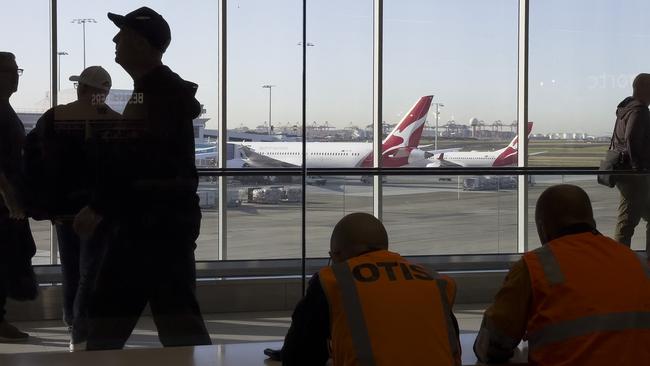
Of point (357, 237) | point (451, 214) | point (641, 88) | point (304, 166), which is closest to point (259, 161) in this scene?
point (304, 166)

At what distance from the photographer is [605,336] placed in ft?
6.75

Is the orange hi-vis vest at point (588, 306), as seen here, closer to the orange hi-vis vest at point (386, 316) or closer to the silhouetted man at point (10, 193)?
the orange hi-vis vest at point (386, 316)

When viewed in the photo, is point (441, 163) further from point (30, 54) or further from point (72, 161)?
point (30, 54)

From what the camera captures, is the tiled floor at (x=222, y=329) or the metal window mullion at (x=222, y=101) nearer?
the tiled floor at (x=222, y=329)

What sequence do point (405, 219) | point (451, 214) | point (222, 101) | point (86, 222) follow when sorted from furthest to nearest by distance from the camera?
point (451, 214) < point (405, 219) < point (222, 101) < point (86, 222)

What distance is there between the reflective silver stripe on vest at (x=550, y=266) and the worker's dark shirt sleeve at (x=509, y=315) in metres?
0.05

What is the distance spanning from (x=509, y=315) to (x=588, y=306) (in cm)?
22

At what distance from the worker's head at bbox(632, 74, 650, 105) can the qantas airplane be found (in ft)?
1.85

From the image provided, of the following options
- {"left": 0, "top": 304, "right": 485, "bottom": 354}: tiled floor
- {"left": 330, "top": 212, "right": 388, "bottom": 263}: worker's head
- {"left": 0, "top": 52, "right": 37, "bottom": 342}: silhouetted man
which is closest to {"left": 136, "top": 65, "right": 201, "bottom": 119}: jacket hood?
{"left": 0, "top": 52, "right": 37, "bottom": 342}: silhouetted man

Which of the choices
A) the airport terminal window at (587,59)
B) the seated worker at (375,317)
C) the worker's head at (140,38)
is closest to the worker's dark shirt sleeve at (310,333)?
the seated worker at (375,317)

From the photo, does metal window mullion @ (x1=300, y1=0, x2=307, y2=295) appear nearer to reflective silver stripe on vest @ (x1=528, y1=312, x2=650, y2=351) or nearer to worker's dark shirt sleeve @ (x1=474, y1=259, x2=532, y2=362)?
worker's dark shirt sleeve @ (x1=474, y1=259, x2=532, y2=362)

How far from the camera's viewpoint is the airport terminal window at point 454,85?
184 inches

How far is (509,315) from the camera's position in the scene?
2.23 m

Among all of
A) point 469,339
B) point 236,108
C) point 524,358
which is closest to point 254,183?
point 236,108
